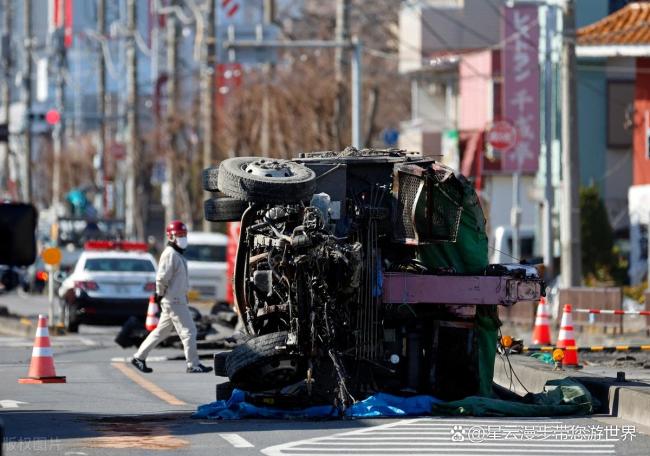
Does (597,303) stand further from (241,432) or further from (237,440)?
(237,440)

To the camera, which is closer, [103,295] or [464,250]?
[464,250]

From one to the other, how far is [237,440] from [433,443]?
1.48m

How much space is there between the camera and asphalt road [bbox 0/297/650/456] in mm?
12375

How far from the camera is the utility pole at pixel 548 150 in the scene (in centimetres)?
3316

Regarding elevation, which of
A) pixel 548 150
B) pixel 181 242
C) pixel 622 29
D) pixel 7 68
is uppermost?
pixel 7 68

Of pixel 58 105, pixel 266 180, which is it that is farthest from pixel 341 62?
pixel 58 105

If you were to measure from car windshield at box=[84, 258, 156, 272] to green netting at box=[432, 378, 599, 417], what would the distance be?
17115 millimetres

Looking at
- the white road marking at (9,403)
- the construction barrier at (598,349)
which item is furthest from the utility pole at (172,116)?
the white road marking at (9,403)

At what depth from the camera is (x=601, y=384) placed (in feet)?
51.1

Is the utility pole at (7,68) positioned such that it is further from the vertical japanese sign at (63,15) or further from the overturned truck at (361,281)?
the overturned truck at (361,281)

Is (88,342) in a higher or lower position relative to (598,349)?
lower

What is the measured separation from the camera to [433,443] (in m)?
12.7

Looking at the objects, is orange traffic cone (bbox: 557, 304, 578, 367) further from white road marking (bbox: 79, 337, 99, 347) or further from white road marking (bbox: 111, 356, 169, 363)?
white road marking (bbox: 79, 337, 99, 347)

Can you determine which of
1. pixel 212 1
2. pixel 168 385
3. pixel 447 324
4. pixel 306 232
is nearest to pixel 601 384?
pixel 447 324
